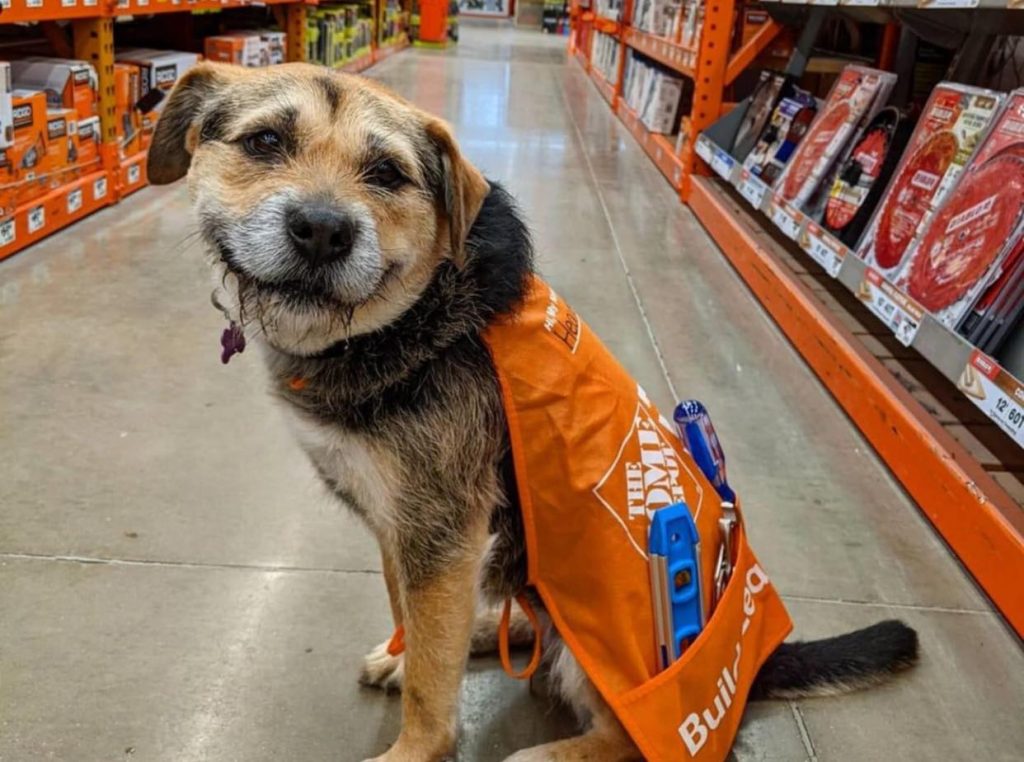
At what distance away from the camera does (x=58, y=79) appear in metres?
3.77

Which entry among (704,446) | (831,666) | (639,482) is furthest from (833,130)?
(639,482)

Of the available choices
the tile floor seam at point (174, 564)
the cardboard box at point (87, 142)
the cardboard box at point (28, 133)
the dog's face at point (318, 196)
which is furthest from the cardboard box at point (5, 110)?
the dog's face at point (318, 196)

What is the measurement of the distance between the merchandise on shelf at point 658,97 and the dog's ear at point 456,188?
5.41 m

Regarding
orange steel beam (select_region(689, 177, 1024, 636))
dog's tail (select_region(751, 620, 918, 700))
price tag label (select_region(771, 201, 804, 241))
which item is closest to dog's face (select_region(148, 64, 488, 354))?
dog's tail (select_region(751, 620, 918, 700))

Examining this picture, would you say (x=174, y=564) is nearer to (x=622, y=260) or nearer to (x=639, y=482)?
(x=639, y=482)

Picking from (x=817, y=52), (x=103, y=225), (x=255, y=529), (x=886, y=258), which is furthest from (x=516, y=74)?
(x=255, y=529)

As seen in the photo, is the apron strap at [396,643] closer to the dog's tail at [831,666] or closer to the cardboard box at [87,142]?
the dog's tail at [831,666]

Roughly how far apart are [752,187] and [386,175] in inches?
113

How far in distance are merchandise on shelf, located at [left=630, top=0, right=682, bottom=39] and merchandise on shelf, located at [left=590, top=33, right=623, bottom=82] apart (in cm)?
90

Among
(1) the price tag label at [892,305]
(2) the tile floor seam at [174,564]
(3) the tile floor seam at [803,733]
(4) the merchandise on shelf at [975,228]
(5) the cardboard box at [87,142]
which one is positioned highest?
(4) the merchandise on shelf at [975,228]

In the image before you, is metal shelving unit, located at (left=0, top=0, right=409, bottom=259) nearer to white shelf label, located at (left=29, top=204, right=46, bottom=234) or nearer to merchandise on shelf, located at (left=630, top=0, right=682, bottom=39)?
white shelf label, located at (left=29, top=204, right=46, bottom=234)

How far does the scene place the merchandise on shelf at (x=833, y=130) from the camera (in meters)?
3.18

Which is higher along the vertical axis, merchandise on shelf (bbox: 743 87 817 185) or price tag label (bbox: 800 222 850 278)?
merchandise on shelf (bbox: 743 87 817 185)

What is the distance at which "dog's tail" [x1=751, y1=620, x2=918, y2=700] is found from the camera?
1534 mm
